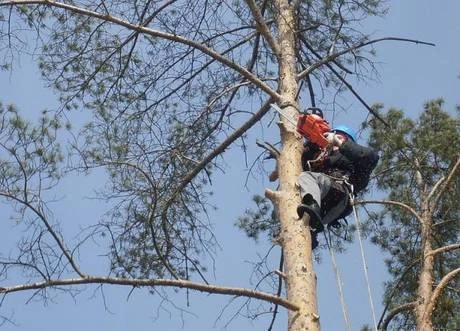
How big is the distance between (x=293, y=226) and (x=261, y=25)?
5.56ft

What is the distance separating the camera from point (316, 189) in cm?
457

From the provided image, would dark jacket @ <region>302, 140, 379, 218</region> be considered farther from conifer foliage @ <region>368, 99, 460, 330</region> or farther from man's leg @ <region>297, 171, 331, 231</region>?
conifer foliage @ <region>368, 99, 460, 330</region>

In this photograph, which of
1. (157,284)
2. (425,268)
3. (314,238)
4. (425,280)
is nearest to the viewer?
(157,284)

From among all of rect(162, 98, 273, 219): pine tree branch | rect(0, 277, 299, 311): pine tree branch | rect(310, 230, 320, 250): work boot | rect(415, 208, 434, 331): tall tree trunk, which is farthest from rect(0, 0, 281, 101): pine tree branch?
rect(415, 208, 434, 331): tall tree trunk

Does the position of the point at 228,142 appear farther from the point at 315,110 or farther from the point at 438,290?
the point at 438,290

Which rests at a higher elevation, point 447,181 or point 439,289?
point 447,181

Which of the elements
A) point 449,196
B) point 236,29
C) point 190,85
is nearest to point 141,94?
point 190,85

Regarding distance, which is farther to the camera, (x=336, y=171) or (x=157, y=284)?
(x=336, y=171)

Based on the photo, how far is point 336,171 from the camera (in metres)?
4.91

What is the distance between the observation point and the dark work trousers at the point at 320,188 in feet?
14.9

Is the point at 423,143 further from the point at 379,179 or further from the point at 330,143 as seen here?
the point at 330,143

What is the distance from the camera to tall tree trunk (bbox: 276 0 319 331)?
4020mm

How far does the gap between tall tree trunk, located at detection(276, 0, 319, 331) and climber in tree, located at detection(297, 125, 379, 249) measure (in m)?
0.12

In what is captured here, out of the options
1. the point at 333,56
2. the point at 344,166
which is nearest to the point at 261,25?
the point at 333,56
